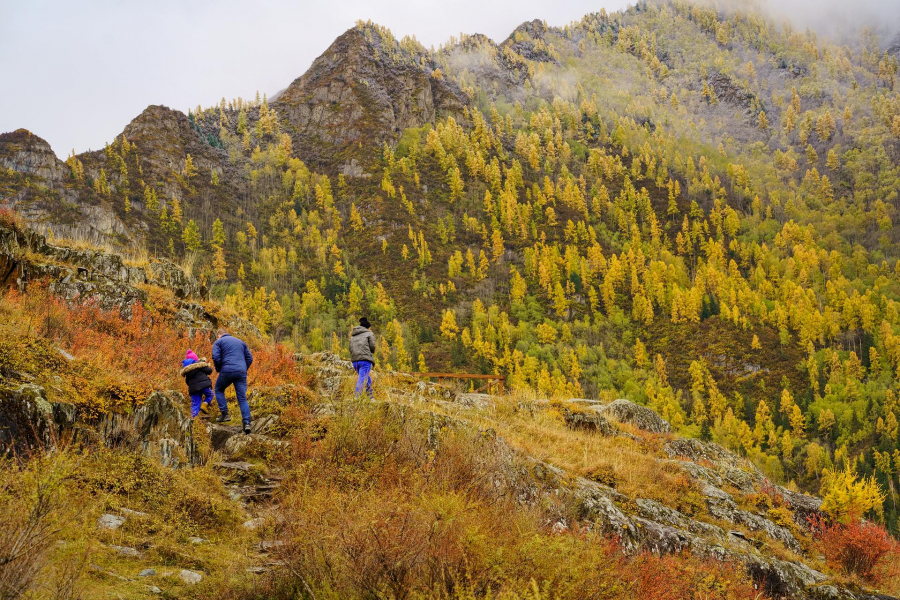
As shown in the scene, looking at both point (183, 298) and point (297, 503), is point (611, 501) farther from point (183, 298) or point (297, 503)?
point (183, 298)

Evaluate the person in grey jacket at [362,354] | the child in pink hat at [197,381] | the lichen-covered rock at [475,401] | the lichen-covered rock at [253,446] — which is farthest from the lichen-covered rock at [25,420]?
the lichen-covered rock at [475,401]

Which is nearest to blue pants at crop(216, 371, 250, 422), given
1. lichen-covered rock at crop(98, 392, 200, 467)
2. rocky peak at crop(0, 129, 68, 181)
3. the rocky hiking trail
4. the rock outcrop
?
the rocky hiking trail

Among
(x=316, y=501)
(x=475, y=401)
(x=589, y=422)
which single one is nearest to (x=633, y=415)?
(x=589, y=422)

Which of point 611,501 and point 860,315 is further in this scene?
point 860,315

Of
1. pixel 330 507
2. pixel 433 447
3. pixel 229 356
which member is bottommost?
pixel 433 447

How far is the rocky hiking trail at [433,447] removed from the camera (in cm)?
516

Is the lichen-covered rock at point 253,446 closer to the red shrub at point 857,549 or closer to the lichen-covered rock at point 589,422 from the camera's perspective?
the lichen-covered rock at point 589,422

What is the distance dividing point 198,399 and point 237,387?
1339 millimetres

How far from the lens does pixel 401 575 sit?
12.5 ft

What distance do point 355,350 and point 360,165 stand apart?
185195 mm

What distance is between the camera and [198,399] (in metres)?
9.41

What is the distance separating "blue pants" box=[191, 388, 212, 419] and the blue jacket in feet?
2.76

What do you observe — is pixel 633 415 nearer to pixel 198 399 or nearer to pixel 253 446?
pixel 253 446

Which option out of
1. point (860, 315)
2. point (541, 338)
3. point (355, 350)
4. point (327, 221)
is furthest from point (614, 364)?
point (355, 350)
